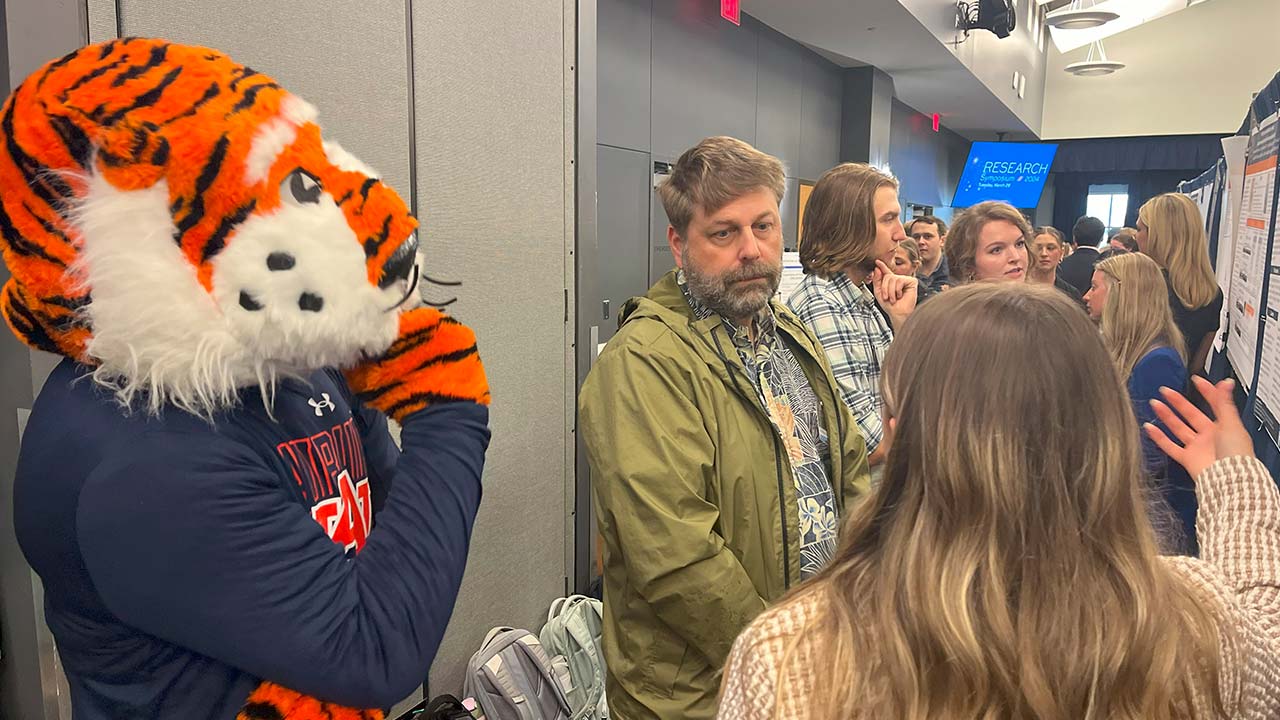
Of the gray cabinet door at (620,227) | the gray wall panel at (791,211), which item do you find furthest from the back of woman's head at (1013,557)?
the gray wall panel at (791,211)

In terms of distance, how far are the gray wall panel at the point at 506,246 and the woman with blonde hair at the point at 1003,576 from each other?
4.78 feet

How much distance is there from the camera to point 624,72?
3.95 metres

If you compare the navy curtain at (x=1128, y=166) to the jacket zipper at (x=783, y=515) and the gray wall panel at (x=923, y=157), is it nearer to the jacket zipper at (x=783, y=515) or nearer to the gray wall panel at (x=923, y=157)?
the gray wall panel at (x=923, y=157)

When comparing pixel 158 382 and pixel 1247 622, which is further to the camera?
pixel 1247 622

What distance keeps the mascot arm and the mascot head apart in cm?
8

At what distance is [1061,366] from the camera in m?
0.79

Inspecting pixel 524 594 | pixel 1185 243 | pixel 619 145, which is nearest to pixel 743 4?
pixel 619 145

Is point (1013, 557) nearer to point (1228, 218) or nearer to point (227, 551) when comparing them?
point (227, 551)

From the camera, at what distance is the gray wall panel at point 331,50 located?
1433 mm

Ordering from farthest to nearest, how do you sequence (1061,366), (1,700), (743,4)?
(743,4) → (1,700) → (1061,366)

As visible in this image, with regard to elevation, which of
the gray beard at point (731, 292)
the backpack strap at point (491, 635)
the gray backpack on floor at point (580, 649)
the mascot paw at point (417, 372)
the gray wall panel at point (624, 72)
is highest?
the gray wall panel at point (624, 72)

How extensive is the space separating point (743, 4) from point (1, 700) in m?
4.63

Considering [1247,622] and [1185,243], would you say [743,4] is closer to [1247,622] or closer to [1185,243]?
[1185,243]

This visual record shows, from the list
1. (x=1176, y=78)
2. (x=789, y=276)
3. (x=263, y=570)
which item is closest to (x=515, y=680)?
(x=263, y=570)
